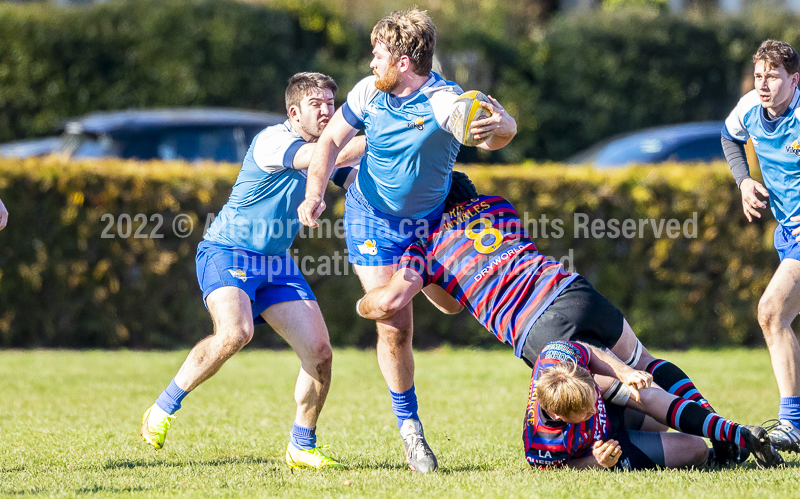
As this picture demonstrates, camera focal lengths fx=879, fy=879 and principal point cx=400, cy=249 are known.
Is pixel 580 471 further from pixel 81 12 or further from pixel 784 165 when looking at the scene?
pixel 81 12

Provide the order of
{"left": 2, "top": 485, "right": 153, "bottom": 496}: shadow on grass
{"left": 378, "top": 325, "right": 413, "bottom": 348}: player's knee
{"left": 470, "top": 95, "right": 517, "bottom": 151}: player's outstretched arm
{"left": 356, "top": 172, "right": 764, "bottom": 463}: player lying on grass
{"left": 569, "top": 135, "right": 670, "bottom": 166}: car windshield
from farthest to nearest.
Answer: {"left": 569, "top": 135, "right": 670, "bottom": 166}: car windshield → {"left": 378, "top": 325, "right": 413, "bottom": 348}: player's knee → {"left": 356, "top": 172, "right": 764, "bottom": 463}: player lying on grass → {"left": 470, "top": 95, "right": 517, "bottom": 151}: player's outstretched arm → {"left": 2, "top": 485, "right": 153, "bottom": 496}: shadow on grass

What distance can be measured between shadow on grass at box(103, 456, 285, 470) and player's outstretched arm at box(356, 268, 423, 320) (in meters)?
1.02

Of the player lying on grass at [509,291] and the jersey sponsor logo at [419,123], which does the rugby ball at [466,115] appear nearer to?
the jersey sponsor logo at [419,123]

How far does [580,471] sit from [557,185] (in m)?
5.33

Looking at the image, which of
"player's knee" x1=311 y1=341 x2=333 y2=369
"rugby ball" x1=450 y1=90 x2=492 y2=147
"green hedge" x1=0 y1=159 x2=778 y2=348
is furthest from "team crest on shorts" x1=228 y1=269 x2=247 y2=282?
"green hedge" x1=0 y1=159 x2=778 y2=348

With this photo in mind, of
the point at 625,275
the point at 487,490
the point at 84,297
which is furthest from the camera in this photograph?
the point at 625,275

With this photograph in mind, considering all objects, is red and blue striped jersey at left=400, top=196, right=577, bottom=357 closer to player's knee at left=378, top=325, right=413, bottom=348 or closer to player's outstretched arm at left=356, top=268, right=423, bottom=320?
player's outstretched arm at left=356, top=268, right=423, bottom=320

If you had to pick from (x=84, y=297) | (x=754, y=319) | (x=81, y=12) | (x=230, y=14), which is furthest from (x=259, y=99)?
(x=754, y=319)

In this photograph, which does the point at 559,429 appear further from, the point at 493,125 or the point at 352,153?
the point at 352,153

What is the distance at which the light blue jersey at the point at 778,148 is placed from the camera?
504 centimetres

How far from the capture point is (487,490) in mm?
3854

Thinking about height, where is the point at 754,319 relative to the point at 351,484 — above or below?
below

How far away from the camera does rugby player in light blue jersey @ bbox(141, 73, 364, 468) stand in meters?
4.59

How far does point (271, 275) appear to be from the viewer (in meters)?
4.79
